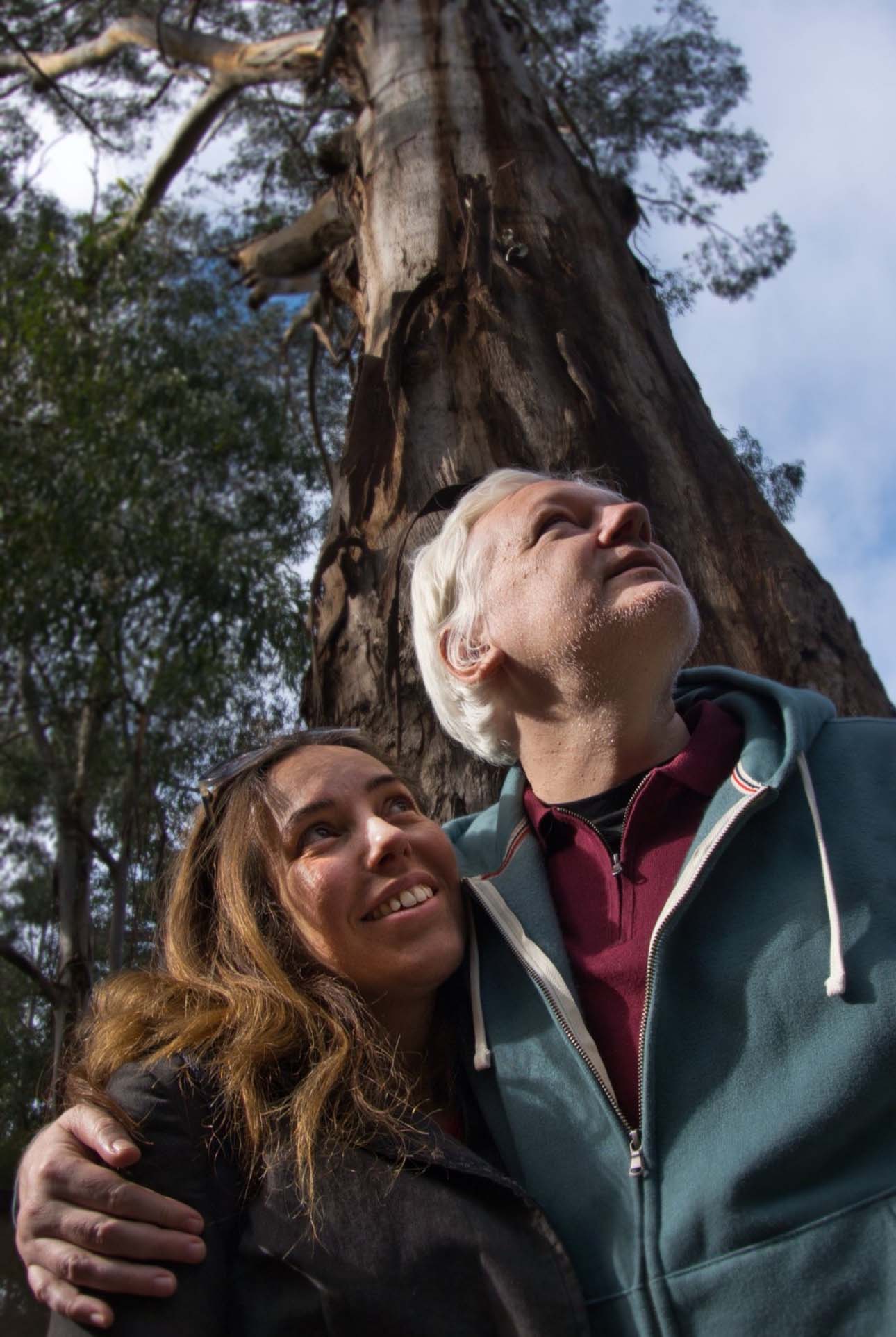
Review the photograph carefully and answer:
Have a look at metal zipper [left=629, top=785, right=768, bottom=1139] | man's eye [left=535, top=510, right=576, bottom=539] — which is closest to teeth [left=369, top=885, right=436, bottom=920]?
metal zipper [left=629, top=785, right=768, bottom=1139]

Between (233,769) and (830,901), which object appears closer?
(830,901)

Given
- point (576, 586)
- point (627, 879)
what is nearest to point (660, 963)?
point (627, 879)

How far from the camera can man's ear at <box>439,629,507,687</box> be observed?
6.55 feet

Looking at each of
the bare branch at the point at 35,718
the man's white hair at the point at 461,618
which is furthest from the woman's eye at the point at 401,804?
the bare branch at the point at 35,718

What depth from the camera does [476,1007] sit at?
1645 mm

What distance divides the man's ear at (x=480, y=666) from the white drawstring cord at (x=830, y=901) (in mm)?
586

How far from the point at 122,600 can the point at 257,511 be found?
1709 mm

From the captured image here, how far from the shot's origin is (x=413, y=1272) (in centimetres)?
132

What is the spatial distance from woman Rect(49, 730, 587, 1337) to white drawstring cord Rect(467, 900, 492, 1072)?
52 mm

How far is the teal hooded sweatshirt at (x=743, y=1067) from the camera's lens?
4.26 ft

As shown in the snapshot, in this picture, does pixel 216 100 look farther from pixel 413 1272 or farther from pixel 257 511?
pixel 413 1272

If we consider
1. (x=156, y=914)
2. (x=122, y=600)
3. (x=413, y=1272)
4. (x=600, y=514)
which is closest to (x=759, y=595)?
(x=600, y=514)

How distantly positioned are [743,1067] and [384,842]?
57 centimetres

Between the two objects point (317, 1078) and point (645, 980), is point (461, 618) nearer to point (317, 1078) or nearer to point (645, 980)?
point (645, 980)
